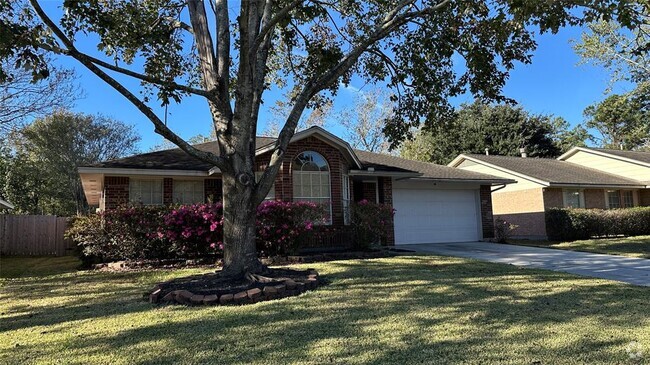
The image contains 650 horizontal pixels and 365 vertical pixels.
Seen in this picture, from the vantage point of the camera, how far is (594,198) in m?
22.8

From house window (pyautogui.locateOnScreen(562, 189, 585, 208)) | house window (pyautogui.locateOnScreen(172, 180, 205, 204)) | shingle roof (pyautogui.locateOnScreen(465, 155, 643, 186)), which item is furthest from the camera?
house window (pyautogui.locateOnScreen(562, 189, 585, 208))

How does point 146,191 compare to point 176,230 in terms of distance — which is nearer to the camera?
point 176,230

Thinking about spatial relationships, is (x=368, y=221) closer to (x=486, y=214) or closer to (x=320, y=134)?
(x=320, y=134)

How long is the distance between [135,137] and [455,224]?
25.6m

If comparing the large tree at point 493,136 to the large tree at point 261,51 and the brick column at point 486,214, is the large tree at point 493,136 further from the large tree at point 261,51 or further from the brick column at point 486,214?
the large tree at point 261,51

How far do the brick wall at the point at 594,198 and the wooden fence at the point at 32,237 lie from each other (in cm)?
2454

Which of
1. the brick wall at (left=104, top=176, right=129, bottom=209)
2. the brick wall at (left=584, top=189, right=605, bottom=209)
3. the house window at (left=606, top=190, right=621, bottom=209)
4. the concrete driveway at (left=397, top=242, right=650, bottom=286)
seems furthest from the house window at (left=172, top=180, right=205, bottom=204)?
the house window at (left=606, top=190, right=621, bottom=209)

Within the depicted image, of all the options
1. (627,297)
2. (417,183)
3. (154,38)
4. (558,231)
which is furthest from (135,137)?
(627,297)

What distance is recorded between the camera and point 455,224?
17.9 metres

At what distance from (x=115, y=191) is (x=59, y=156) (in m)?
19.9

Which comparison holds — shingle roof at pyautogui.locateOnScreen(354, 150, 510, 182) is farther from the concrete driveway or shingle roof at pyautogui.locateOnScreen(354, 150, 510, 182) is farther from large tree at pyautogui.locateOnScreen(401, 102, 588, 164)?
large tree at pyautogui.locateOnScreen(401, 102, 588, 164)

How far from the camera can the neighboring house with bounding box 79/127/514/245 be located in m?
13.2

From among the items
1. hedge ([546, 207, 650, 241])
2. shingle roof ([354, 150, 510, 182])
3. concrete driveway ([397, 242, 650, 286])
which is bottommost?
concrete driveway ([397, 242, 650, 286])

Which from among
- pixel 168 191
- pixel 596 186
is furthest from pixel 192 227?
pixel 596 186
